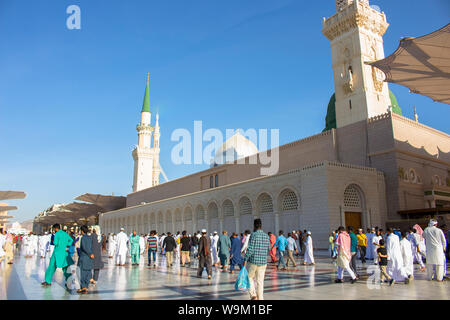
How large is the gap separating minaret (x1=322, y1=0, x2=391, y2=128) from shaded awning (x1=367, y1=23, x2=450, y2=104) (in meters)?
8.30

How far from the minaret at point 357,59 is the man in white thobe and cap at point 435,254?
18.0m

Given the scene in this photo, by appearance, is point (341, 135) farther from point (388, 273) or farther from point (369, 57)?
point (388, 273)

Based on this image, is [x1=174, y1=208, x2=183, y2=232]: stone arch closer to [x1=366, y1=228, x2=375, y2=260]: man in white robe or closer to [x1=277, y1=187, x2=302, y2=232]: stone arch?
[x1=277, y1=187, x2=302, y2=232]: stone arch

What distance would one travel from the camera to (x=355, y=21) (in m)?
26.3

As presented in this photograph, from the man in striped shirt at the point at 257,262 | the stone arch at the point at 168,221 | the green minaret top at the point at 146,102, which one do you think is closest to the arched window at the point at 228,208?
the stone arch at the point at 168,221

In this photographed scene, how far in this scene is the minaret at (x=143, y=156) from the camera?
4894 centimetres

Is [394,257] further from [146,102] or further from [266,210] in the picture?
[146,102]

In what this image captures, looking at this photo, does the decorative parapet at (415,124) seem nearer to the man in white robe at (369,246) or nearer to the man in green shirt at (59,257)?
the man in white robe at (369,246)

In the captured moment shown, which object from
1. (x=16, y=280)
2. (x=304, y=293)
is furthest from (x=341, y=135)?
(x=16, y=280)

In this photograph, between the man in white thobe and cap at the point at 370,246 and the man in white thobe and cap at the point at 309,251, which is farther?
the man in white thobe and cap at the point at 370,246

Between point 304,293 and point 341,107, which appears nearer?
point 304,293

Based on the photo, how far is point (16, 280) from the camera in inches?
325
